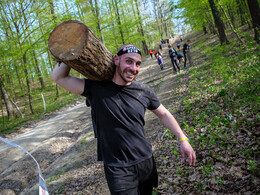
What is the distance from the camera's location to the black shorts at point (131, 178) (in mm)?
1848

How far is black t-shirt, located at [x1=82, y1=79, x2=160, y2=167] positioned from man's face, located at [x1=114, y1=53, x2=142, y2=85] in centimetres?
9

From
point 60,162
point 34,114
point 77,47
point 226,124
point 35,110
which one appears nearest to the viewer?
point 77,47

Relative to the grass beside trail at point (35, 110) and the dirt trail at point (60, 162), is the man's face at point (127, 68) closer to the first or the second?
the dirt trail at point (60, 162)

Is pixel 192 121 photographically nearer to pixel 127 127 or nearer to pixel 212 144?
pixel 212 144

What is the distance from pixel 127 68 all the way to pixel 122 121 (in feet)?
2.02

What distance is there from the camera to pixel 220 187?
110 inches

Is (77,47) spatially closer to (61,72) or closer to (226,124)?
(61,72)

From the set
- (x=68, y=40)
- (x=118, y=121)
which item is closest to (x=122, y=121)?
(x=118, y=121)

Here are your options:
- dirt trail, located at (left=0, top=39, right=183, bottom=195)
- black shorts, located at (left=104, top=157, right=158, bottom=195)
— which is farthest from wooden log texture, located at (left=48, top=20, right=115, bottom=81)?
dirt trail, located at (left=0, top=39, right=183, bottom=195)

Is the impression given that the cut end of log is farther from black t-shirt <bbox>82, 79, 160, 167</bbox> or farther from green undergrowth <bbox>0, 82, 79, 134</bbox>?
green undergrowth <bbox>0, 82, 79, 134</bbox>

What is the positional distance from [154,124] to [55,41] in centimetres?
527

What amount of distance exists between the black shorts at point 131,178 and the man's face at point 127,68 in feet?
3.19

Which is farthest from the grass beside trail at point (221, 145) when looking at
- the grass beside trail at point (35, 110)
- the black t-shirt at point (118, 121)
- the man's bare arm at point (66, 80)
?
the grass beside trail at point (35, 110)

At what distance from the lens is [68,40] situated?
192 cm
